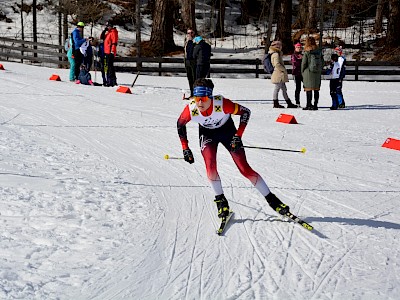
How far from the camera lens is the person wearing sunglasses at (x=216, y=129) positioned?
6176 millimetres

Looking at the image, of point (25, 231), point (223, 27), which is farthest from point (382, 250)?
point (223, 27)

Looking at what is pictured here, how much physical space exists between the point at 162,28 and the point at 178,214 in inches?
918

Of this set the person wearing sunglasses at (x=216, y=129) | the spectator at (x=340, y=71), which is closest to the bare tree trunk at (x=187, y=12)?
the spectator at (x=340, y=71)

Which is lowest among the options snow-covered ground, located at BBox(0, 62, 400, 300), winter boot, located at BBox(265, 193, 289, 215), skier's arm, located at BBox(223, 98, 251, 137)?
snow-covered ground, located at BBox(0, 62, 400, 300)

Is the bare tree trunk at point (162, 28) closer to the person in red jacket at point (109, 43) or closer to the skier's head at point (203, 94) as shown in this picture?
the person in red jacket at point (109, 43)

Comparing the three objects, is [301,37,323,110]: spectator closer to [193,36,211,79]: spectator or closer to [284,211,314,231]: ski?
[193,36,211,79]: spectator

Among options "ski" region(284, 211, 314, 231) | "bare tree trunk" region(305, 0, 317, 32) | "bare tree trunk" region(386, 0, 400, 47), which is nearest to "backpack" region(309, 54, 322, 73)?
"ski" region(284, 211, 314, 231)

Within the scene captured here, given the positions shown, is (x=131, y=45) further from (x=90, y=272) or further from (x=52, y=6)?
(x=90, y=272)

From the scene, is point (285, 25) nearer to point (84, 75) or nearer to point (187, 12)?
point (187, 12)

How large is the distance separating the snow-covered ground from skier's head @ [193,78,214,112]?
1.32 meters

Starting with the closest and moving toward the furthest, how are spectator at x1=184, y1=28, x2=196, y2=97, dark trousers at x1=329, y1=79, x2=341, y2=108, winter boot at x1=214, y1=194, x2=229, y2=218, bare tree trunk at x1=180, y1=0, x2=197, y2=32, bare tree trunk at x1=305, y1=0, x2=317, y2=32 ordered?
winter boot at x1=214, y1=194, x2=229, y2=218 → dark trousers at x1=329, y1=79, x2=341, y2=108 → spectator at x1=184, y1=28, x2=196, y2=97 → bare tree trunk at x1=180, y1=0, x2=197, y2=32 → bare tree trunk at x1=305, y1=0, x2=317, y2=32

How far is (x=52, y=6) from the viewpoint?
36969mm

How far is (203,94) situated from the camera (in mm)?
6113

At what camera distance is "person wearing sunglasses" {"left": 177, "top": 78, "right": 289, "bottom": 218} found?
618cm
